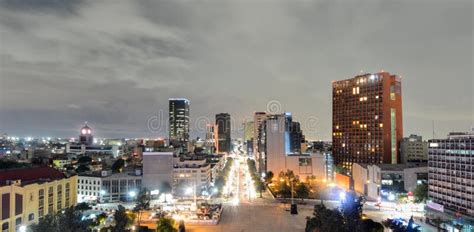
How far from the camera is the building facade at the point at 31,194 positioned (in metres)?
27.1

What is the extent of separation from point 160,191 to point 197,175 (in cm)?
607

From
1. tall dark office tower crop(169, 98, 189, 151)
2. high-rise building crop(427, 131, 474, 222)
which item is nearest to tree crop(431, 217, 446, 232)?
high-rise building crop(427, 131, 474, 222)

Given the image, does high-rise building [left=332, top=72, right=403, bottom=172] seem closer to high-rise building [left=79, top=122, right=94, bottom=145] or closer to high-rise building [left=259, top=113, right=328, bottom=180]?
high-rise building [left=259, top=113, right=328, bottom=180]

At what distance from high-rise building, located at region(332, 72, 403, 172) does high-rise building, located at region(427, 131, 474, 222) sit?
24516 mm

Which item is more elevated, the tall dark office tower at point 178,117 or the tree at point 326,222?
the tall dark office tower at point 178,117

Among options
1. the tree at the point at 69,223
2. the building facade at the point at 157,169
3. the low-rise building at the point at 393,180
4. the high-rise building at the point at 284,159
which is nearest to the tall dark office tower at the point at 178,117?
the high-rise building at the point at 284,159

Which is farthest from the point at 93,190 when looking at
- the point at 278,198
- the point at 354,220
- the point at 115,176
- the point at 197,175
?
the point at 354,220

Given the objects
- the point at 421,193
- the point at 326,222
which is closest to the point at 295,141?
the point at 421,193

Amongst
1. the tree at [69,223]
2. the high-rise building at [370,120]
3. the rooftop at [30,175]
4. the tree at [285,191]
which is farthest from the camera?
the high-rise building at [370,120]

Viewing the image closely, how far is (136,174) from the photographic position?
52.8 m

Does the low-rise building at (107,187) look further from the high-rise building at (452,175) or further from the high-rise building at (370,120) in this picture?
the high-rise building at (370,120)

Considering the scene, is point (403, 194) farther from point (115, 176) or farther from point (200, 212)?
point (115, 176)

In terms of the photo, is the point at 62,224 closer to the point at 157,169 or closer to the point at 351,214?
the point at 351,214

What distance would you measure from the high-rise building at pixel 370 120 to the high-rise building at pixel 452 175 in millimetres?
24516
